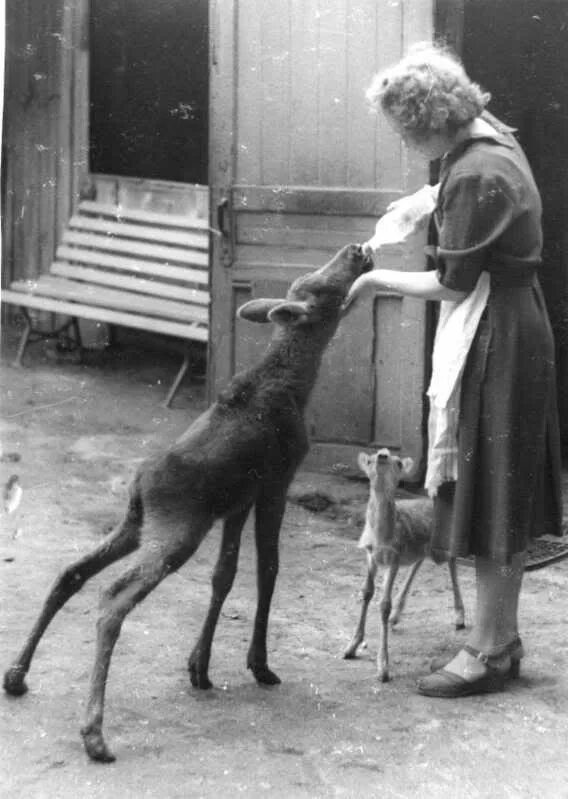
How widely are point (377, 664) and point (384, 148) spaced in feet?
10.9

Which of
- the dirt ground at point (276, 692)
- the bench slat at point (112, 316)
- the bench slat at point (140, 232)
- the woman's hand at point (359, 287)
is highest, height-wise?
the woman's hand at point (359, 287)

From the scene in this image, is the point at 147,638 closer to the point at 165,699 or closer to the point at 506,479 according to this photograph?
the point at 165,699

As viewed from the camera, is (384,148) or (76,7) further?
(76,7)

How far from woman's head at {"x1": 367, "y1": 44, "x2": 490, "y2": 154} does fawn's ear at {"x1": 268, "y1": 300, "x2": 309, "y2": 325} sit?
69cm

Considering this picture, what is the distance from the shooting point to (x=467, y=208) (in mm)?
4273

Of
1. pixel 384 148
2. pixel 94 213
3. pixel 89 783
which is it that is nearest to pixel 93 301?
pixel 94 213

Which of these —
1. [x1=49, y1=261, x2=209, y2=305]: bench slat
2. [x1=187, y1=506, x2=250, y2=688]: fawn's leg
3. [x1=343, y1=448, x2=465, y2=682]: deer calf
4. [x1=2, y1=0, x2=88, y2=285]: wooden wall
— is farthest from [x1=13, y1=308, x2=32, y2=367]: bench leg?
[x1=187, y1=506, x2=250, y2=688]: fawn's leg

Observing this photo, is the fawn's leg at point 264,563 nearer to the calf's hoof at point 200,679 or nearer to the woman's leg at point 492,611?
the calf's hoof at point 200,679

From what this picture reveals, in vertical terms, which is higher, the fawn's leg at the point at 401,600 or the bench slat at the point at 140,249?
the bench slat at the point at 140,249

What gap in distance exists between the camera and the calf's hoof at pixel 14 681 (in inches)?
173

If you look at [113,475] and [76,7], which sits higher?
[76,7]

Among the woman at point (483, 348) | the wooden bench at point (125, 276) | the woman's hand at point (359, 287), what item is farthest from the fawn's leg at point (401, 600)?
the wooden bench at point (125, 276)

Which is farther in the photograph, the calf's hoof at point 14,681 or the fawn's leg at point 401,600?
the fawn's leg at point 401,600

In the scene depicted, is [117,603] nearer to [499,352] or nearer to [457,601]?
[499,352]
